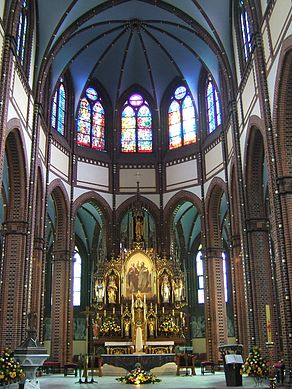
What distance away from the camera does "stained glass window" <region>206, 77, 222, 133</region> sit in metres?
30.4

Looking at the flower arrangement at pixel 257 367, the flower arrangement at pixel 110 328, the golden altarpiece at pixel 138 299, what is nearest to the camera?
the flower arrangement at pixel 257 367

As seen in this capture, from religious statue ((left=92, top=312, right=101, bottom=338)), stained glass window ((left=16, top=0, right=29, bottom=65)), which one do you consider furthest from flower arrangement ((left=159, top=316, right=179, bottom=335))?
stained glass window ((left=16, top=0, right=29, bottom=65))

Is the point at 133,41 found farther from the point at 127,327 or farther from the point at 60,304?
the point at 127,327

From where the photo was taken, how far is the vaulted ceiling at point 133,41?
83.6 feet

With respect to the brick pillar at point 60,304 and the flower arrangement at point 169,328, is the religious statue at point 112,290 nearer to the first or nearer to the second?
the brick pillar at point 60,304

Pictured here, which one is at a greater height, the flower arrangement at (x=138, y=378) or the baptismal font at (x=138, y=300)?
the baptismal font at (x=138, y=300)

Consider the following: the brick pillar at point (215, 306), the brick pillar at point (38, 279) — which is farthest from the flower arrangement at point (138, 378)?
the brick pillar at point (215, 306)

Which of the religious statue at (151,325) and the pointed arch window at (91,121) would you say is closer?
the religious statue at (151,325)

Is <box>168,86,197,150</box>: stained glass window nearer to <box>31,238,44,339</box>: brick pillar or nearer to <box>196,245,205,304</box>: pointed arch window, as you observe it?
<box>196,245,205,304</box>: pointed arch window

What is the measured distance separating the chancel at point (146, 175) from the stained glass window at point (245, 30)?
0.14 metres

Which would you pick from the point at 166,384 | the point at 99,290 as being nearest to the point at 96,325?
the point at 99,290

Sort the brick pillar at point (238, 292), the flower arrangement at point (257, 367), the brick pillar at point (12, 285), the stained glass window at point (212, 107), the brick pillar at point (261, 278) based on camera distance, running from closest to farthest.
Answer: the flower arrangement at point (257, 367) < the brick pillar at point (12, 285) < the brick pillar at point (261, 278) < the brick pillar at point (238, 292) < the stained glass window at point (212, 107)

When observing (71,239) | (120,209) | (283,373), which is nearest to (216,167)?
(120,209)

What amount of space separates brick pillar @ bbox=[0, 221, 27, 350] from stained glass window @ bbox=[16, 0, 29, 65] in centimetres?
732
